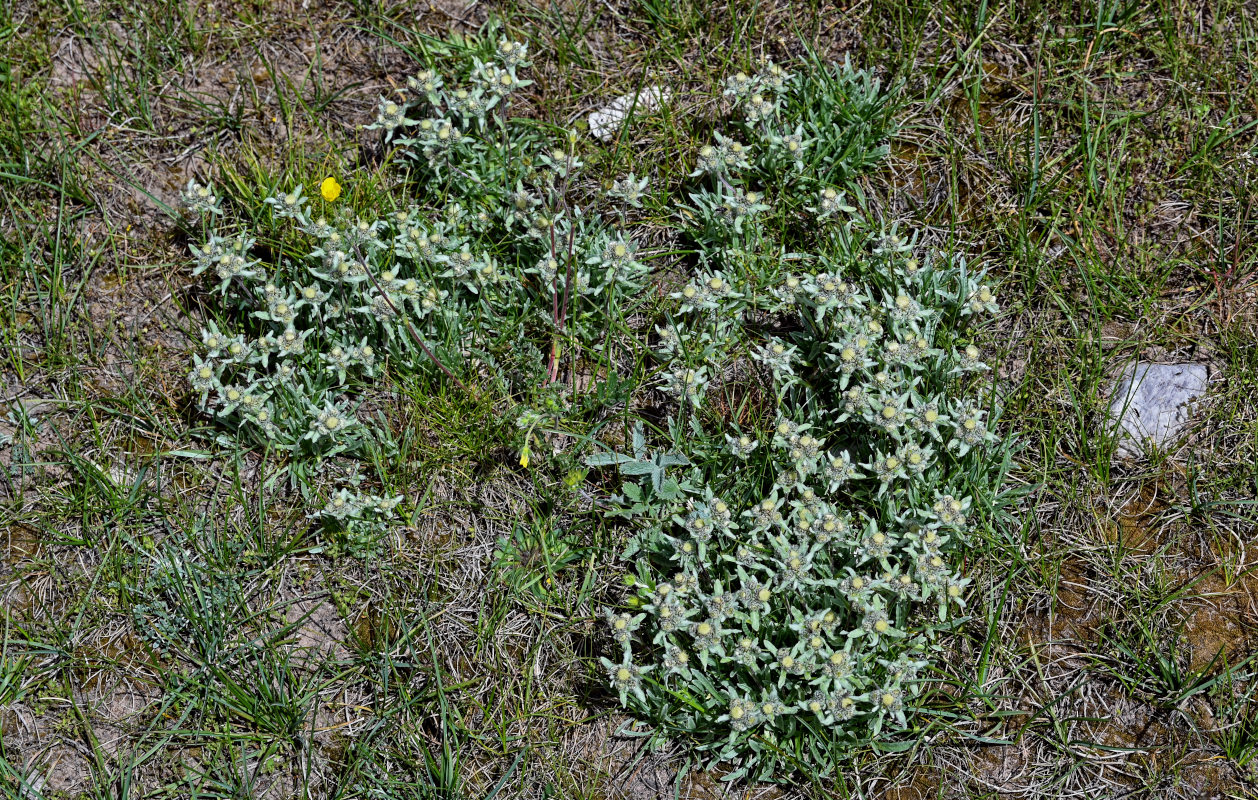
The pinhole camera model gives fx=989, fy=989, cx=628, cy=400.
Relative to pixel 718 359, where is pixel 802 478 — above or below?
below

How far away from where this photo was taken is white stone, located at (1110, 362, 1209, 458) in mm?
3709

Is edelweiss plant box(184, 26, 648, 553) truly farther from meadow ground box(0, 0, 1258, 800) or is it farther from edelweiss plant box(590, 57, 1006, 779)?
edelweiss plant box(590, 57, 1006, 779)

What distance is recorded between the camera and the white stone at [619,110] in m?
4.24

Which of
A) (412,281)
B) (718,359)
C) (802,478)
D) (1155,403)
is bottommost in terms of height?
(1155,403)

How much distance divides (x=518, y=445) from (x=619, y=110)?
1579mm

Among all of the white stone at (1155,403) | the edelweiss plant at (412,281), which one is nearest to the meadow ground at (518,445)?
the white stone at (1155,403)

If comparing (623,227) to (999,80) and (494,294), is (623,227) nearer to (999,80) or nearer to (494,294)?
(494,294)

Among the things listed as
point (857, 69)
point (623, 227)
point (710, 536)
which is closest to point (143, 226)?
point (623, 227)

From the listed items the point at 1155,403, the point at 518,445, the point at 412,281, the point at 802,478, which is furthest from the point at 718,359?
the point at 1155,403

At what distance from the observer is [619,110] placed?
428 cm

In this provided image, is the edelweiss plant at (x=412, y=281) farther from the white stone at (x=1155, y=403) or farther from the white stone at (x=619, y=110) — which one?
the white stone at (x=1155, y=403)

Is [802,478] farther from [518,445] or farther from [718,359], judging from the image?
[518,445]

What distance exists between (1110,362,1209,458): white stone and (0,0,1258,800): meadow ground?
59mm

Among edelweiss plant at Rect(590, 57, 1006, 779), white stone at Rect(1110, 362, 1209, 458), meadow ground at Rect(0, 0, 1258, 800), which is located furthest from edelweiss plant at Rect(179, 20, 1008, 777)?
white stone at Rect(1110, 362, 1209, 458)
